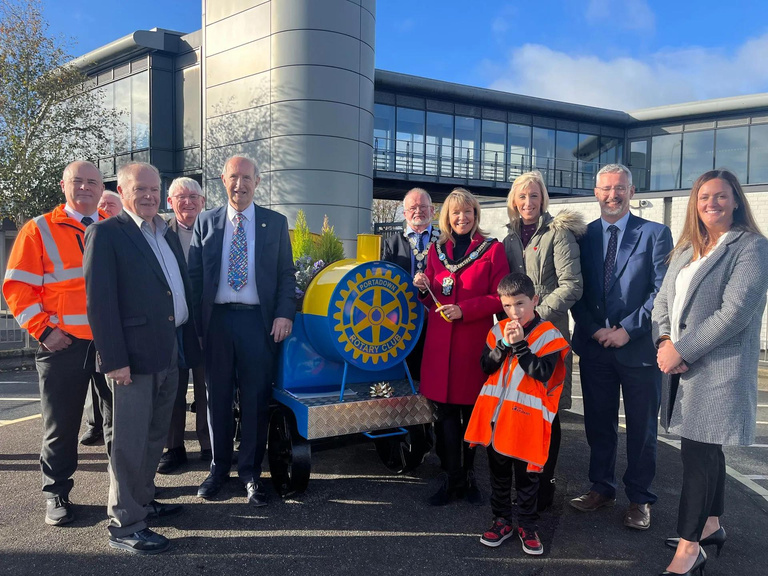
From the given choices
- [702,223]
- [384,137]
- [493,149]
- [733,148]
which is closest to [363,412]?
[702,223]

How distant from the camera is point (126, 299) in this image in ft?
9.57

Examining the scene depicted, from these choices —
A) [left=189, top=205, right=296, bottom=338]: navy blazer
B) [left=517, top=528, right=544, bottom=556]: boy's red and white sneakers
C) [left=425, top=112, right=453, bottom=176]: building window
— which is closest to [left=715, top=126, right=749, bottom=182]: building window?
[left=425, top=112, right=453, bottom=176]: building window

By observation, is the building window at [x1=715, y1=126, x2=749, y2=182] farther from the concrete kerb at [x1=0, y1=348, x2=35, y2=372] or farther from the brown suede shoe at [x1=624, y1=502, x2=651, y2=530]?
the concrete kerb at [x1=0, y1=348, x2=35, y2=372]

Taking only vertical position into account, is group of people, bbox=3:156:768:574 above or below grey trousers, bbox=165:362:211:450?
above

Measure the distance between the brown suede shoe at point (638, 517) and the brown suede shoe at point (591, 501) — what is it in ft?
0.63

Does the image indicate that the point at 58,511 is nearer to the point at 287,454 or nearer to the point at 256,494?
the point at 256,494

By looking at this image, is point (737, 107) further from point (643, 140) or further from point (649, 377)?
point (649, 377)

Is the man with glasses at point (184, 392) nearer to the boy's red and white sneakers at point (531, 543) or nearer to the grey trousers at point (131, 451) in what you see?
the grey trousers at point (131, 451)

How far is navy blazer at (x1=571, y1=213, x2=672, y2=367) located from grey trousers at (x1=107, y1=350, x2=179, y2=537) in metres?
2.64

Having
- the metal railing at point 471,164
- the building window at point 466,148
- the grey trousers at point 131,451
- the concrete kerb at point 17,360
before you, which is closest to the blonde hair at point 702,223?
the grey trousers at point 131,451

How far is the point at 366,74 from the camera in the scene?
1440cm

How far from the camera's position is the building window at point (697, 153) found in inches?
918

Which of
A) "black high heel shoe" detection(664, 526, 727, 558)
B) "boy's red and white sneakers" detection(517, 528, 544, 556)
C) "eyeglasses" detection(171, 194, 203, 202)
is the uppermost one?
"eyeglasses" detection(171, 194, 203, 202)

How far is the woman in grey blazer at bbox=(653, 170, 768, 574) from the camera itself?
102 inches
